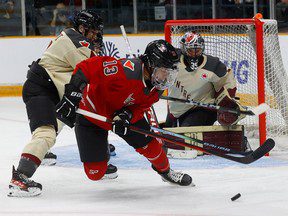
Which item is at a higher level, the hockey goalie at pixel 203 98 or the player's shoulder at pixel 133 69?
the player's shoulder at pixel 133 69

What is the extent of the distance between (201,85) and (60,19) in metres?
4.08

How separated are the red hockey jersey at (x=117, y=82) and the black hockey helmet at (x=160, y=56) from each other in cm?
5

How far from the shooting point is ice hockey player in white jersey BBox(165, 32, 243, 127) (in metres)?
4.96

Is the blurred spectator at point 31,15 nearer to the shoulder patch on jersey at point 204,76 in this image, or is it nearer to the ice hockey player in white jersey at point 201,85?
the ice hockey player in white jersey at point 201,85

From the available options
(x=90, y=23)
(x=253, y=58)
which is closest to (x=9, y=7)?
(x=253, y=58)

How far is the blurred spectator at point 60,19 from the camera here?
8820 millimetres

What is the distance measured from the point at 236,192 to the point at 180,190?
282mm

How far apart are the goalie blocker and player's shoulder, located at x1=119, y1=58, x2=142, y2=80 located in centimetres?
133

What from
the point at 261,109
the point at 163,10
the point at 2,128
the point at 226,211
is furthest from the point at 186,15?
the point at 226,211

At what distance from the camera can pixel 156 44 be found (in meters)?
3.63

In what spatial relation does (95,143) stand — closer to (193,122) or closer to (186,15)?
(193,122)

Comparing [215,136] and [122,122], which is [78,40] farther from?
[215,136]

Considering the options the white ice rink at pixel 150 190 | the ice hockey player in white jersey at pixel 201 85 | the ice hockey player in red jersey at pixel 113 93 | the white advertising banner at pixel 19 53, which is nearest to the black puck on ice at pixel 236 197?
the white ice rink at pixel 150 190

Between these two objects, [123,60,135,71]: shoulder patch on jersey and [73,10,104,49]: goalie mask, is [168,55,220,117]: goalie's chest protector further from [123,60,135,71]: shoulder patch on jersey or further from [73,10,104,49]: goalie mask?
[123,60,135,71]: shoulder patch on jersey
